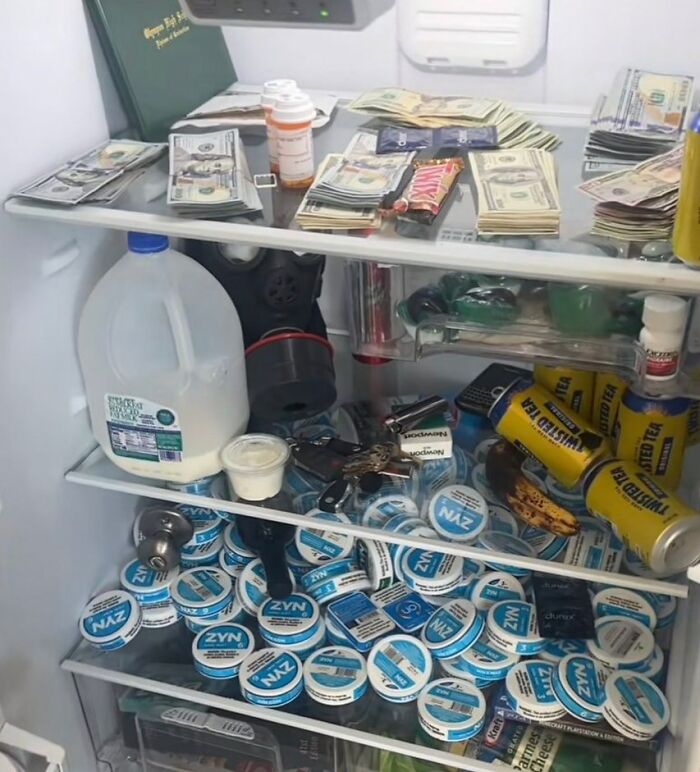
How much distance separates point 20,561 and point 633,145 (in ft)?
3.15

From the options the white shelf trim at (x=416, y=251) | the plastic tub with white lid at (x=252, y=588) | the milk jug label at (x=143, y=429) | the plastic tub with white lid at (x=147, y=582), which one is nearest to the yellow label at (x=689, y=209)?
the white shelf trim at (x=416, y=251)

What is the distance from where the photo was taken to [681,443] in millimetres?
1170

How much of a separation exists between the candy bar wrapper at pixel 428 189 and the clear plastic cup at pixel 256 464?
419mm

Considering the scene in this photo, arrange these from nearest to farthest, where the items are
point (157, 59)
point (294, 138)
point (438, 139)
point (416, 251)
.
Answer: point (416, 251) < point (294, 138) < point (438, 139) < point (157, 59)

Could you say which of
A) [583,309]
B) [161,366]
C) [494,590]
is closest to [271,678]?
[494,590]

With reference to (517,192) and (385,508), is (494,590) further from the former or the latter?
(517,192)

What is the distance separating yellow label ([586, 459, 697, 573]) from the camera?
1.08 metres

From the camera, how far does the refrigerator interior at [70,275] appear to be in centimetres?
→ 110

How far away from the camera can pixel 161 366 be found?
4.17ft

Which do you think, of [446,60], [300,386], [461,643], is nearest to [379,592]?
[461,643]

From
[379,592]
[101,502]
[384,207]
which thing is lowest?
[379,592]

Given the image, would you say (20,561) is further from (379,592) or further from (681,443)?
(681,443)

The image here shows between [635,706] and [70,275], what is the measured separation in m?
0.94

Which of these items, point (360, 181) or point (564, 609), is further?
point (564, 609)
